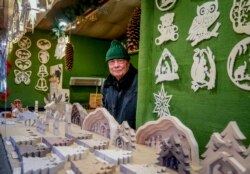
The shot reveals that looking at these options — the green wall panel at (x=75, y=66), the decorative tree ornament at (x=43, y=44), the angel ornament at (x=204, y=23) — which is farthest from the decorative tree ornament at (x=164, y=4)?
the decorative tree ornament at (x=43, y=44)

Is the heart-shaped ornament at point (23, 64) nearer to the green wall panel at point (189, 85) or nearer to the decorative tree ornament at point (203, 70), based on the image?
the green wall panel at point (189, 85)

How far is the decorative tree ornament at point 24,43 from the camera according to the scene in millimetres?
3740

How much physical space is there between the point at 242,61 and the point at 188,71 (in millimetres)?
305

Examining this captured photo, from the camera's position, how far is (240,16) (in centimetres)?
102

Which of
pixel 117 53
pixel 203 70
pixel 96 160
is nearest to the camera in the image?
pixel 96 160

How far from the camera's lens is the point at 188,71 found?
1.28m

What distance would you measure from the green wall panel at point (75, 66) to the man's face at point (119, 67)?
213 cm

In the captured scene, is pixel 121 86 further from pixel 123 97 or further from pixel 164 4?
pixel 164 4

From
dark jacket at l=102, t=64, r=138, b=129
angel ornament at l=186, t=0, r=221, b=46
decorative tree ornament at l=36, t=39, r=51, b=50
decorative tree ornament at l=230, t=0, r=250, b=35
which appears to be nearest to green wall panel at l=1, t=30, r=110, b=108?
decorative tree ornament at l=36, t=39, r=51, b=50

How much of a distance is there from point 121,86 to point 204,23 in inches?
32.1

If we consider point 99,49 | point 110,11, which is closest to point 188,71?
point 110,11

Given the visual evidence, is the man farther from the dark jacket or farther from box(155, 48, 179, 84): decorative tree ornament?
box(155, 48, 179, 84): decorative tree ornament

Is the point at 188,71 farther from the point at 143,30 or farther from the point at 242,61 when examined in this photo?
the point at 143,30

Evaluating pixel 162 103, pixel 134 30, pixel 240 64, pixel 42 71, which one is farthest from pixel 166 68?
pixel 42 71
